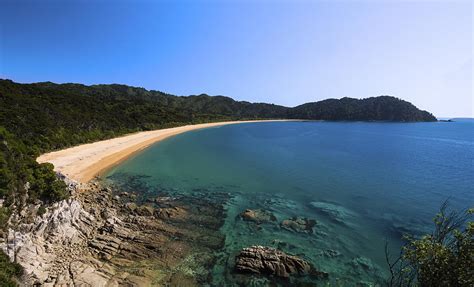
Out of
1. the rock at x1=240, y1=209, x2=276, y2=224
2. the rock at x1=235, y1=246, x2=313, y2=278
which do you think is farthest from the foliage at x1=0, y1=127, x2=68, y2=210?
the rock at x1=235, y1=246, x2=313, y2=278

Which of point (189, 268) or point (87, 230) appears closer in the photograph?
point (189, 268)

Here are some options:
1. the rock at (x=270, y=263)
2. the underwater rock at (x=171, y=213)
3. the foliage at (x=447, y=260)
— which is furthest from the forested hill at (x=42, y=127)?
the foliage at (x=447, y=260)

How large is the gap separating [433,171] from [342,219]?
871 inches

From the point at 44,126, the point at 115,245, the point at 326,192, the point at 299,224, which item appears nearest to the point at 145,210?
the point at 115,245

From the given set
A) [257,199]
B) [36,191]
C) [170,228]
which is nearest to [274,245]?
[170,228]

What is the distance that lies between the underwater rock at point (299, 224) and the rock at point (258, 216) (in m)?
0.99

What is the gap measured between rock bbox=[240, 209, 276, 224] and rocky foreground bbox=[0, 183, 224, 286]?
164 centimetres

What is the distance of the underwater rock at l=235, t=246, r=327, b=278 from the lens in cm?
1091

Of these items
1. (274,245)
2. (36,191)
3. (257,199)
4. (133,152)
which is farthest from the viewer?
(133,152)

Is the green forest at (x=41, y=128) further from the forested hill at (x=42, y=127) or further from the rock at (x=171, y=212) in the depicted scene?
the rock at (x=171, y=212)

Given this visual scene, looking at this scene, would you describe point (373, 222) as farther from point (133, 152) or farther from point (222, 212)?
point (133, 152)

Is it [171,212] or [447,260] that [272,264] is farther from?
[171,212]

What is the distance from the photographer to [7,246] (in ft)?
32.0

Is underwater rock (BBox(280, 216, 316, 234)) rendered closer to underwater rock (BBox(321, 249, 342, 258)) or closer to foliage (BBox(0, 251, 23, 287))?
underwater rock (BBox(321, 249, 342, 258))
